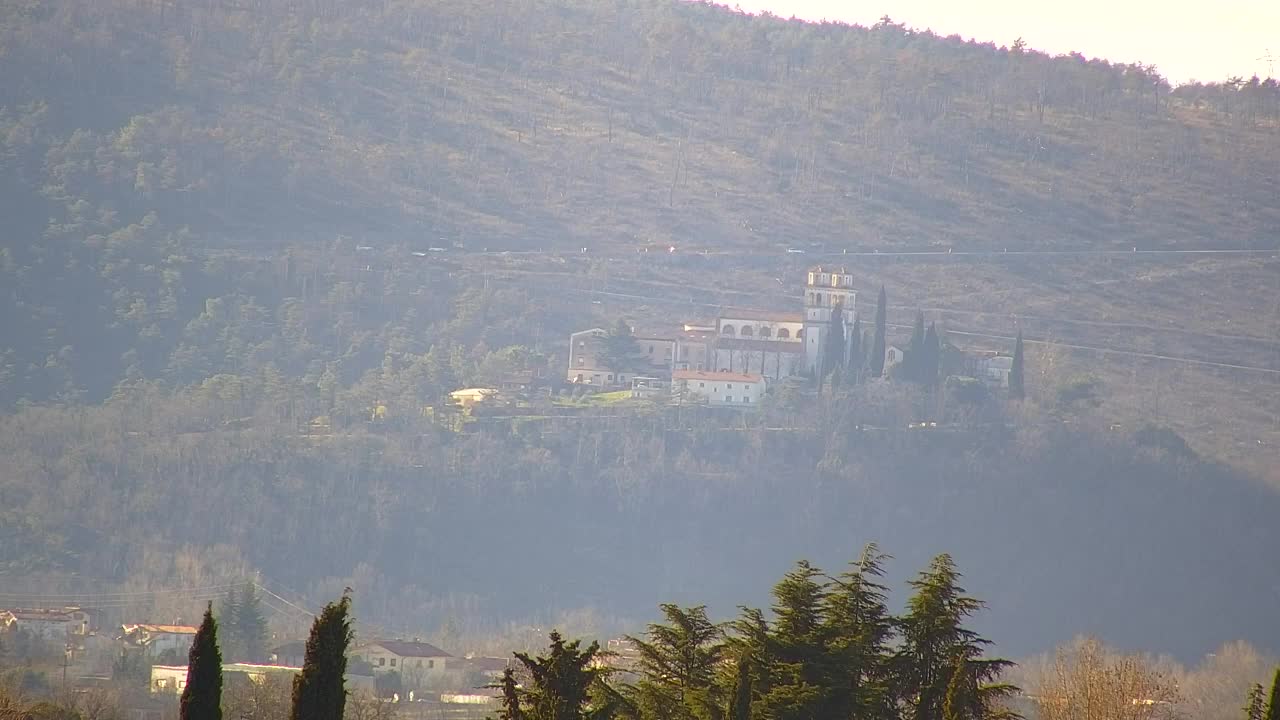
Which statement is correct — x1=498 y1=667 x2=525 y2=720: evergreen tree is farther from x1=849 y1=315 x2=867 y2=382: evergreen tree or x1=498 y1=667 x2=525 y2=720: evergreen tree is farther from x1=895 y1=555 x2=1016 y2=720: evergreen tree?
x1=849 y1=315 x2=867 y2=382: evergreen tree

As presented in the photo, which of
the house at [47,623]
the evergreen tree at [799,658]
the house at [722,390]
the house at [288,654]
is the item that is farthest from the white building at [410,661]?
the house at [722,390]

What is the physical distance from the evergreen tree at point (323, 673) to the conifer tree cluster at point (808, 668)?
1903mm

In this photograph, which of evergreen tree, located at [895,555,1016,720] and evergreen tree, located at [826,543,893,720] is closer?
evergreen tree, located at [826,543,893,720]

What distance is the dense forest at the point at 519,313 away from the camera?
314 feet

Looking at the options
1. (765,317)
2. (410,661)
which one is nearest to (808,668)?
(410,661)

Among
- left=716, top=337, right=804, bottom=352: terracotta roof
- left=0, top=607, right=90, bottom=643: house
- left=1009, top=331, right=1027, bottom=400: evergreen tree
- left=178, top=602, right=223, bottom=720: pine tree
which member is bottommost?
left=0, top=607, right=90, bottom=643: house

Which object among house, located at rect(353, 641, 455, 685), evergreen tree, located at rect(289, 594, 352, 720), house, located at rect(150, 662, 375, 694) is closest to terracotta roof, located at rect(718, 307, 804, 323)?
house, located at rect(353, 641, 455, 685)

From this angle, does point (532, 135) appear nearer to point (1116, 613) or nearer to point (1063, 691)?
point (1116, 613)

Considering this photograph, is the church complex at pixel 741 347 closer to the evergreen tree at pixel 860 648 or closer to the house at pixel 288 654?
the house at pixel 288 654

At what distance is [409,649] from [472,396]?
4383 cm

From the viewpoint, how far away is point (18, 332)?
4953 inches

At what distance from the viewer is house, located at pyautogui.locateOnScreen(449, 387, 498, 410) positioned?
351 ft

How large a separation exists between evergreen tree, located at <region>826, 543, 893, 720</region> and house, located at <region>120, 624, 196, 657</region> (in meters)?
38.8

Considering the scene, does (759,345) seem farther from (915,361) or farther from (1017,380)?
(1017,380)
